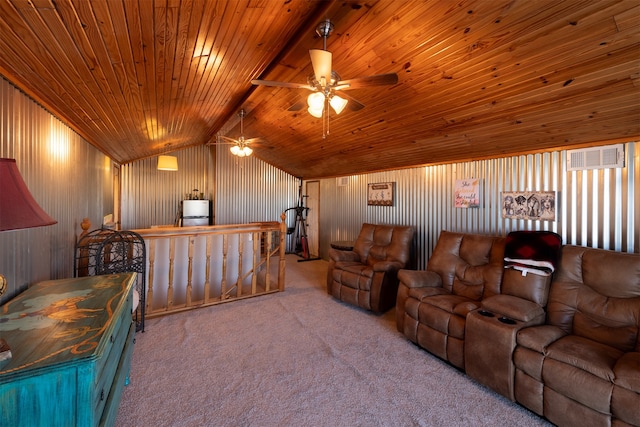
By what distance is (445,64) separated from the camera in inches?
92.4

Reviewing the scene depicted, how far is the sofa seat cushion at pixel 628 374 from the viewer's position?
1553 millimetres

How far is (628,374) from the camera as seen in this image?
5.22 ft

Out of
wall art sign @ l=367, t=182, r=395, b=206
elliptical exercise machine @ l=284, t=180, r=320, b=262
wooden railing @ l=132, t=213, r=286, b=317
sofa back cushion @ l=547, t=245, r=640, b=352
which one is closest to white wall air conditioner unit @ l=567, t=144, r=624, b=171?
sofa back cushion @ l=547, t=245, r=640, b=352

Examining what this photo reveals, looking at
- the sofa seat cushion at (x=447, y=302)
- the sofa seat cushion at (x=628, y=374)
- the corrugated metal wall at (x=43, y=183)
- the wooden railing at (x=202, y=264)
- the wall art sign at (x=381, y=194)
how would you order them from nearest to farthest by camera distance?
the sofa seat cushion at (x=628, y=374)
the corrugated metal wall at (x=43, y=183)
the sofa seat cushion at (x=447, y=302)
the wooden railing at (x=202, y=264)
the wall art sign at (x=381, y=194)

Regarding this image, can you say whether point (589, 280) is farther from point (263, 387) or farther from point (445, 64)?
point (263, 387)

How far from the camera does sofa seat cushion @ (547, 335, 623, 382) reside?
1.68 m

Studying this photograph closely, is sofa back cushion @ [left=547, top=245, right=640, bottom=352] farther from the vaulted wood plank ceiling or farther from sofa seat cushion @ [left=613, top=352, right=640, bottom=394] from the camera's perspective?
the vaulted wood plank ceiling

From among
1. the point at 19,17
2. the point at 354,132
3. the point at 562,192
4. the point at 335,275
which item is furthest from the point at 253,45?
the point at 562,192

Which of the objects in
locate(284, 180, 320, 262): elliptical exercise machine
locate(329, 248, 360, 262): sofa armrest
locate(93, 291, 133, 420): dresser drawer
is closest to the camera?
locate(93, 291, 133, 420): dresser drawer

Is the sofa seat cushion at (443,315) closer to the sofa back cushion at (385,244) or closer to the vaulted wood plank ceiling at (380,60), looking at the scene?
the sofa back cushion at (385,244)

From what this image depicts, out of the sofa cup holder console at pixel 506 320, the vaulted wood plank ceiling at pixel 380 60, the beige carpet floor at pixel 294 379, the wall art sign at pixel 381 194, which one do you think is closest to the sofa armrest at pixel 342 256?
the beige carpet floor at pixel 294 379

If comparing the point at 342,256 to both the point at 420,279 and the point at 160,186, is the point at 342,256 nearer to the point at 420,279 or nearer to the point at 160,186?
the point at 420,279

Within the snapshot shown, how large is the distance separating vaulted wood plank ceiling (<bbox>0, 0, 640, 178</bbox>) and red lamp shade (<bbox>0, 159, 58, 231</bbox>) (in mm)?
806

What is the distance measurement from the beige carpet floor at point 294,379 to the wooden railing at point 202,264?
45cm
